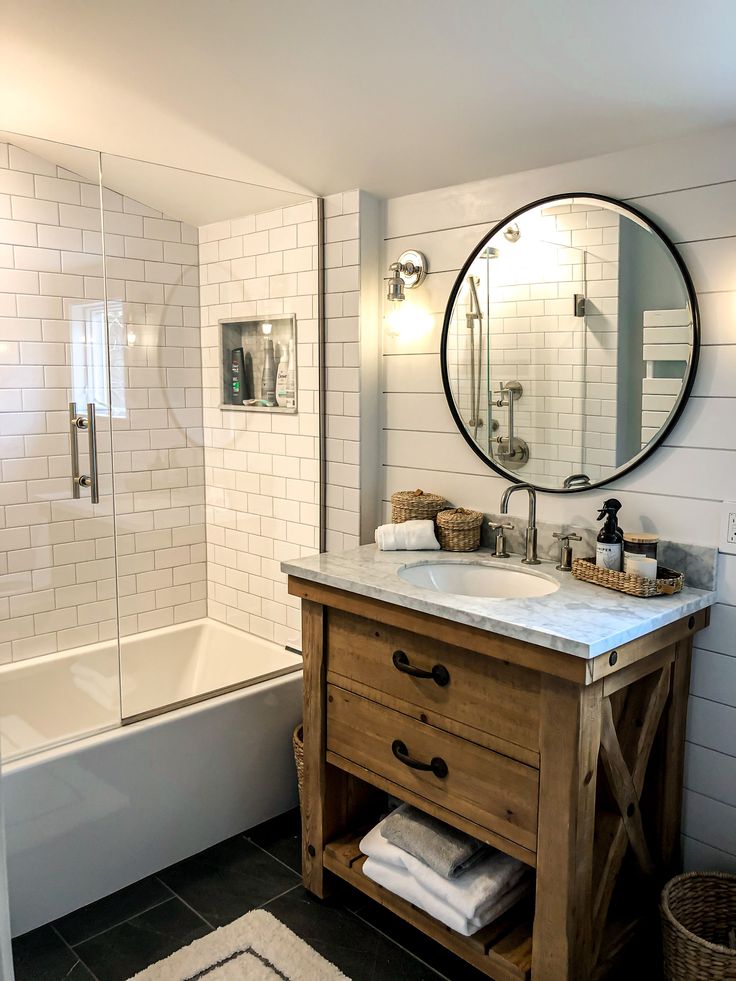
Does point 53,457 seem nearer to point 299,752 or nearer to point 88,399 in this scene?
point 88,399

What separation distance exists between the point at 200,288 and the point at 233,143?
1.57 feet

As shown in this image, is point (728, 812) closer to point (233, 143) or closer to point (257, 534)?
point (257, 534)

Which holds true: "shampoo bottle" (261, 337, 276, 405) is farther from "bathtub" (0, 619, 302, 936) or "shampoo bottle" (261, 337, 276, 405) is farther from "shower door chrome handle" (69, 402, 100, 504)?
"bathtub" (0, 619, 302, 936)

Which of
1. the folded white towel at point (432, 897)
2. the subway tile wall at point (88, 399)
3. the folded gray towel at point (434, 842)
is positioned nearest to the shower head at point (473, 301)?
the subway tile wall at point (88, 399)

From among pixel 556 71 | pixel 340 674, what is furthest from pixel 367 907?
pixel 556 71

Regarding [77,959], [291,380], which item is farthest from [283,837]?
[291,380]

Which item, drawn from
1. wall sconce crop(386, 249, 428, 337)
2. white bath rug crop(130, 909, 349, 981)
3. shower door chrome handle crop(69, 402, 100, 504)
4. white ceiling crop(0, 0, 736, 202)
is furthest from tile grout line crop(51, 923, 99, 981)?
white ceiling crop(0, 0, 736, 202)

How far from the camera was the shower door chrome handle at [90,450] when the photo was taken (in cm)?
253

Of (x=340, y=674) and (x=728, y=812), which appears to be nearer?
(x=728, y=812)

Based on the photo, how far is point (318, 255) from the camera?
293 centimetres

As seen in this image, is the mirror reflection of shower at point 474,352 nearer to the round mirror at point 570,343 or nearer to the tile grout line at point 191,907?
the round mirror at point 570,343

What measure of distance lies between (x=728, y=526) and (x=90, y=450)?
189cm

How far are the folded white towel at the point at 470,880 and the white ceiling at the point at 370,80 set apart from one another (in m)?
1.92

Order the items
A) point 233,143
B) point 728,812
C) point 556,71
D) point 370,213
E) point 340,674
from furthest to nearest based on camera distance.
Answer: point 370,213, point 233,143, point 340,674, point 728,812, point 556,71
